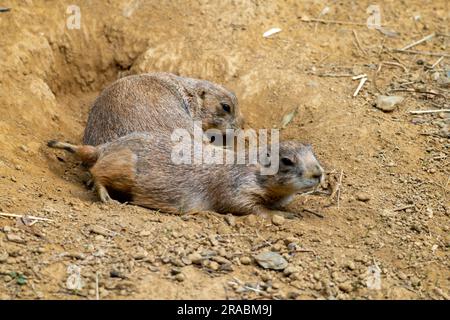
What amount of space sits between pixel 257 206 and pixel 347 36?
383cm

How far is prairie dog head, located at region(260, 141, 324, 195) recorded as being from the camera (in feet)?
22.6

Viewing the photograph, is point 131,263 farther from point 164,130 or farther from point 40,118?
point 40,118

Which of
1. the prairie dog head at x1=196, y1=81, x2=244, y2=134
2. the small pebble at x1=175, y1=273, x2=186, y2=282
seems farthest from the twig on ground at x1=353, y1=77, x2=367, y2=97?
the small pebble at x1=175, y1=273, x2=186, y2=282

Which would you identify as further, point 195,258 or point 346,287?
point 195,258

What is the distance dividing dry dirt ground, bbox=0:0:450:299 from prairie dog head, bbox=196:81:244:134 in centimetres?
23

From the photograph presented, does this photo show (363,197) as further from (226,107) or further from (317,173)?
(226,107)

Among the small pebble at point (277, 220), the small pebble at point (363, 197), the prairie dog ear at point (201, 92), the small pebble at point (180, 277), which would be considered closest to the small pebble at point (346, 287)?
the small pebble at point (277, 220)

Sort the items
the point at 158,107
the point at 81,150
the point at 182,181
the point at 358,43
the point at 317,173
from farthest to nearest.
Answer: the point at 358,43, the point at 158,107, the point at 81,150, the point at 182,181, the point at 317,173

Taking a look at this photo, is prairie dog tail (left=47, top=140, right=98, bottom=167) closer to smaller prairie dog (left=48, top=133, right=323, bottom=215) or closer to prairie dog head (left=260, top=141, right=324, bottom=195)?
smaller prairie dog (left=48, top=133, right=323, bottom=215)

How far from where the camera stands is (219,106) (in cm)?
913

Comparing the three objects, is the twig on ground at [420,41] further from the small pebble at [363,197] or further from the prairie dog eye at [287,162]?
the prairie dog eye at [287,162]

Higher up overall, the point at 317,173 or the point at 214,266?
the point at 317,173

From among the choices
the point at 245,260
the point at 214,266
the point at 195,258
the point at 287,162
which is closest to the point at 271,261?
the point at 245,260

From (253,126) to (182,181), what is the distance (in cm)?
225
